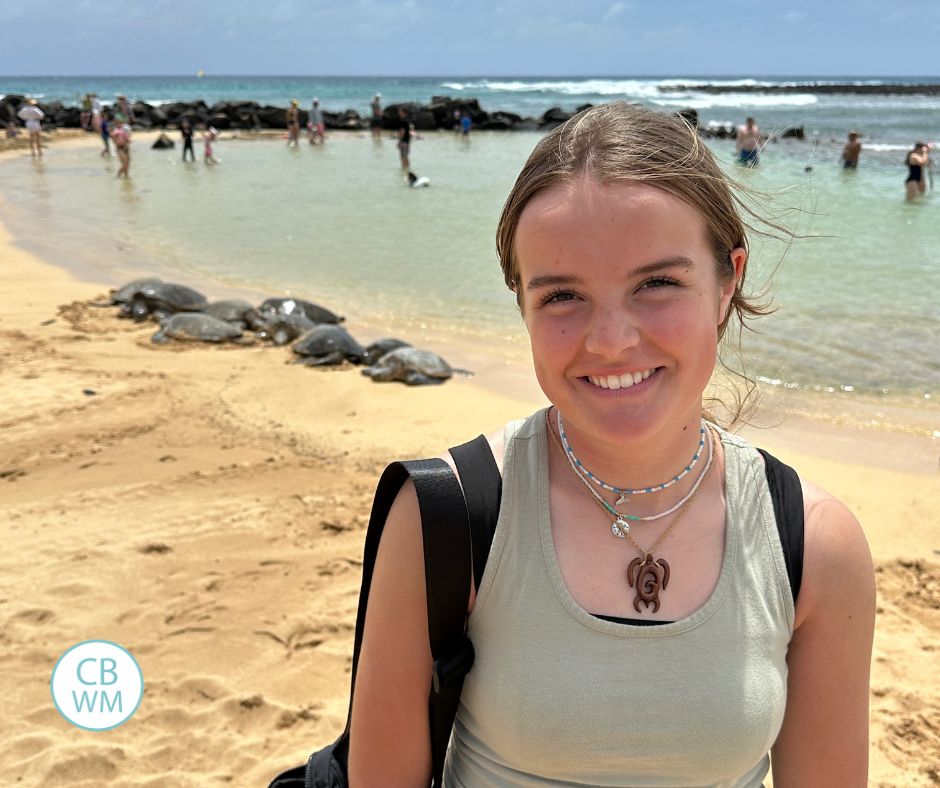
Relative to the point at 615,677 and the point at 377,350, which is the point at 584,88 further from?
the point at 615,677

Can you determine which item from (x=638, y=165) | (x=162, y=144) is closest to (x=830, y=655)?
(x=638, y=165)

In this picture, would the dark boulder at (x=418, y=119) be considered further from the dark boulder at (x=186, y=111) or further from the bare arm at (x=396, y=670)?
the bare arm at (x=396, y=670)

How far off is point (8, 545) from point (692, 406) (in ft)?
12.4

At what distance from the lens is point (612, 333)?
4.25 feet

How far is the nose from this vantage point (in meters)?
1.29

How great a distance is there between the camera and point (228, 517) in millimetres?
4398

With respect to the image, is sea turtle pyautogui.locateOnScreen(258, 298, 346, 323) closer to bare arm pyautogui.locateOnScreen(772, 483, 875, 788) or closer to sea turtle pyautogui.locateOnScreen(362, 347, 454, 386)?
sea turtle pyautogui.locateOnScreen(362, 347, 454, 386)

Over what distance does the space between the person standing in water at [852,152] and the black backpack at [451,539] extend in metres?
21.5

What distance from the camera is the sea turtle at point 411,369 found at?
6.79 metres

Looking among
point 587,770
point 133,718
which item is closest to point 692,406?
point 587,770

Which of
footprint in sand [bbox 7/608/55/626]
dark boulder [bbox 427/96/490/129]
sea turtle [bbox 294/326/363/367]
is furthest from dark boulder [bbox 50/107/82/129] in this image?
footprint in sand [bbox 7/608/55/626]

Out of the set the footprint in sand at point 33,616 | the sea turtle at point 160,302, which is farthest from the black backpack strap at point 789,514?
the sea turtle at point 160,302

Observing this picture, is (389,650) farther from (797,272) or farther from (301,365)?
(797,272)

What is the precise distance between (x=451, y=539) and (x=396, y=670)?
240 millimetres
